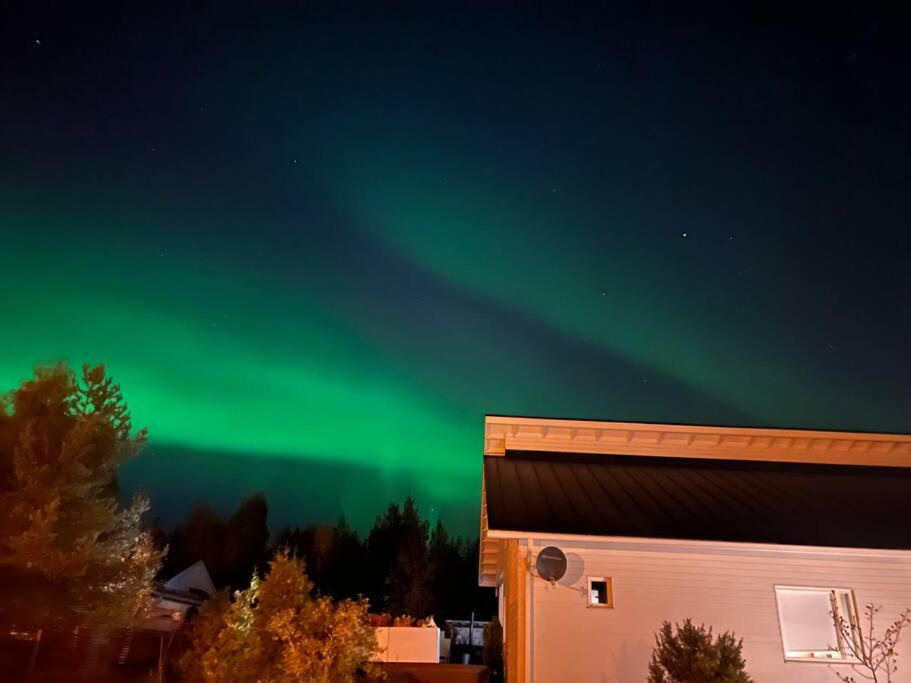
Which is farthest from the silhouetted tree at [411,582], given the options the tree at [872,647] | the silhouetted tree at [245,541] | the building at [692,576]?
the tree at [872,647]

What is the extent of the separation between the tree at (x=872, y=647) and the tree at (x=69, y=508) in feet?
49.8

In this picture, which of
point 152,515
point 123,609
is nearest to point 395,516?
point 152,515

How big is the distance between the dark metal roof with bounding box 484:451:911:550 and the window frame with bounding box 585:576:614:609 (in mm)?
789

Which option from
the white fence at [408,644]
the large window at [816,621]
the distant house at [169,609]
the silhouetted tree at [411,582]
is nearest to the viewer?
the large window at [816,621]

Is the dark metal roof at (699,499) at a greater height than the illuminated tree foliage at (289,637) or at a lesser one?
greater

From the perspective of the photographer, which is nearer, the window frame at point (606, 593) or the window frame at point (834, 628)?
the window frame at point (834, 628)

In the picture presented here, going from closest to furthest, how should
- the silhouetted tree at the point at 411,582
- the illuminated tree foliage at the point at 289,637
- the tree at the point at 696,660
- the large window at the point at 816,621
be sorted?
the tree at the point at 696,660
the illuminated tree foliage at the point at 289,637
the large window at the point at 816,621
the silhouetted tree at the point at 411,582

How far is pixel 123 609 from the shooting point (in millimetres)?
14016

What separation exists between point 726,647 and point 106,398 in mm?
14770

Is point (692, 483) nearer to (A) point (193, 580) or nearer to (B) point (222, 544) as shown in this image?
(A) point (193, 580)

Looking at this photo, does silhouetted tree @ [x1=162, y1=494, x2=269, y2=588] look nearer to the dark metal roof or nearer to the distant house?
the distant house

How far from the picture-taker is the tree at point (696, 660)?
315 inches

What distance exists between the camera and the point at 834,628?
395 inches

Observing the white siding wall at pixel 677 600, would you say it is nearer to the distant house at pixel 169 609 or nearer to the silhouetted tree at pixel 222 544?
the distant house at pixel 169 609
